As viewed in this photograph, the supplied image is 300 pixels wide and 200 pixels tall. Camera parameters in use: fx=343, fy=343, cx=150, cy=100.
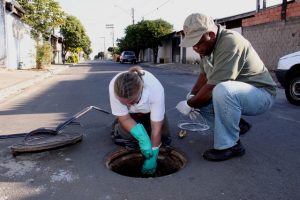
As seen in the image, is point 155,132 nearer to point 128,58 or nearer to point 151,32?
point 151,32

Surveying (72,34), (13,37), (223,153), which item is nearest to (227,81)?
(223,153)

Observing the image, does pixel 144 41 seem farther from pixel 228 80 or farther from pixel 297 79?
pixel 228 80

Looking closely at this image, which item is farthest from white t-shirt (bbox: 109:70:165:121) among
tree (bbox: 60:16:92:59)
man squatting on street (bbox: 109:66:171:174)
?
tree (bbox: 60:16:92:59)

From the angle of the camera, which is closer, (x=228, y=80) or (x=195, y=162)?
(x=228, y=80)

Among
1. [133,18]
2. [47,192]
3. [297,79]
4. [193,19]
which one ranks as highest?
[133,18]

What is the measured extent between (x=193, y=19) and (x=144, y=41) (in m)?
35.8

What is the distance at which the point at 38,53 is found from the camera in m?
21.9

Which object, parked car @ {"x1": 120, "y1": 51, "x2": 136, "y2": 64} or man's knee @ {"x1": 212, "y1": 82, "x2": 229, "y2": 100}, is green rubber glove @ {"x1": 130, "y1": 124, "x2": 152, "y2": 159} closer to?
man's knee @ {"x1": 212, "y1": 82, "x2": 229, "y2": 100}

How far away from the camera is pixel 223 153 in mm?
3568

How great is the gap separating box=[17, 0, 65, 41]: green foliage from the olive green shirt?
69.0 feet

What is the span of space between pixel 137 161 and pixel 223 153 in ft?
3.34

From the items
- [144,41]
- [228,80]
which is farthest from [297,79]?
[144,41]

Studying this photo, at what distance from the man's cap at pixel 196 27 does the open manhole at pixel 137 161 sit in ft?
4.29

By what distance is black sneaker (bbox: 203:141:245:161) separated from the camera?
3568 mm
